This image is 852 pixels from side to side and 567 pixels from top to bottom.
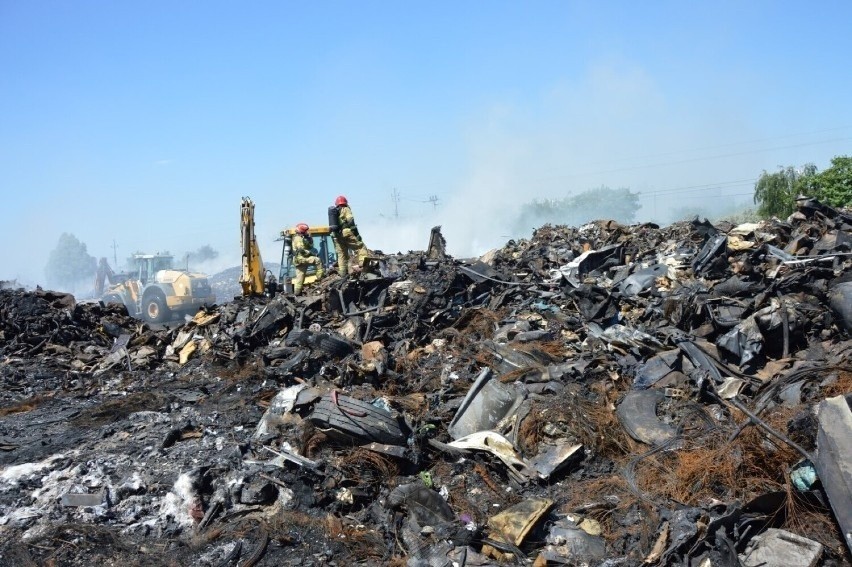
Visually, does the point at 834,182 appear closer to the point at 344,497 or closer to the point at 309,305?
the point at 309,305

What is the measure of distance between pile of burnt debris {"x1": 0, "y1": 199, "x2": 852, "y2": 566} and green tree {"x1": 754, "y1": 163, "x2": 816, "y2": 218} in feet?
46.2

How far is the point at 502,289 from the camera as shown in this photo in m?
9.35

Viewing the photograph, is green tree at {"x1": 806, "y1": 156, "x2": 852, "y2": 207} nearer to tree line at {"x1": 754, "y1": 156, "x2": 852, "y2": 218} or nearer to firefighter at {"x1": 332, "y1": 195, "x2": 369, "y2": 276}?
tree line at {"x1": 754, "y1": 156, "x2": 852, "y2": 218}

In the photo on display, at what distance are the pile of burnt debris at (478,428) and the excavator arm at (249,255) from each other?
2.47m

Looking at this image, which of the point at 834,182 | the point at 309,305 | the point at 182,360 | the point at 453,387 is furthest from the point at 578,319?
the point at 834,182

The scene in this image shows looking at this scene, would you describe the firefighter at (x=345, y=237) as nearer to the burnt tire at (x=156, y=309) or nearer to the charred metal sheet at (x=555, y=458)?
the charred metal sheet at (x=555, y=458)

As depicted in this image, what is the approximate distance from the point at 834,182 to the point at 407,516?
20.8 m

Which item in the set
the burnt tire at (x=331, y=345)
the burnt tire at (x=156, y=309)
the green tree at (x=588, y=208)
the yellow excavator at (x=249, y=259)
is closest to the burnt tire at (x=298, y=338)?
the burnt tire at (x=331, y=345)

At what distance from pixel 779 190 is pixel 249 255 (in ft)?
64.7

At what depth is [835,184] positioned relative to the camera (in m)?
20.0

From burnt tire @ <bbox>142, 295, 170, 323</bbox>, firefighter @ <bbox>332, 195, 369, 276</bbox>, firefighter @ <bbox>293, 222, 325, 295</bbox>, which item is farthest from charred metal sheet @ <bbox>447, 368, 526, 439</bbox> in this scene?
burnt tire @ <bbox>142, 295, 170, 323</bbox>

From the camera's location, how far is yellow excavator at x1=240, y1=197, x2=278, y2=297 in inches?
458

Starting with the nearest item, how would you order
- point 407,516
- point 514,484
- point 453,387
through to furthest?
point 407,516 < point 514,484 < point 453,387

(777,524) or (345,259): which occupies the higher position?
(345,259)
